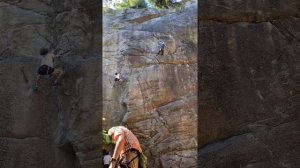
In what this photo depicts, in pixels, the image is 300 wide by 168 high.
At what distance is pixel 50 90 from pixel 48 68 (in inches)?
10.2

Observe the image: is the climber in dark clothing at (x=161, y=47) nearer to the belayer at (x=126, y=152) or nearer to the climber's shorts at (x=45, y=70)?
the belayer at (x=126, y=152)

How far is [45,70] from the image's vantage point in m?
3.84

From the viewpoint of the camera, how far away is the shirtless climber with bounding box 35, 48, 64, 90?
3789mm

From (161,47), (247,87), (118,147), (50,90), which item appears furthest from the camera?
(161,47)

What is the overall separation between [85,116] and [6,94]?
2.16ft

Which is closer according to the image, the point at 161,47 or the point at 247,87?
the point at 247,87

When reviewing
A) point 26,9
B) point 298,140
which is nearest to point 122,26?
point 26,9

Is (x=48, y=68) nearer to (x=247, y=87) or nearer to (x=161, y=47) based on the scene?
(x=247, y=87)

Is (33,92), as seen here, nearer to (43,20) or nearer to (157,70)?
(43,20)

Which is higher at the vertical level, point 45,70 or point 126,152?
point 45,70

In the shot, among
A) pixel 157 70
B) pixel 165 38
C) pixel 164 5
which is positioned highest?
pixel 164 5

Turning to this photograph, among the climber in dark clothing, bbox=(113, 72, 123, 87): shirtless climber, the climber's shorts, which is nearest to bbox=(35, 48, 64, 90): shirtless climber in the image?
the climber's shorts

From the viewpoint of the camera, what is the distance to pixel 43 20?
402cm

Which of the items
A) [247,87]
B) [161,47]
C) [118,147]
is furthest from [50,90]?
[161,47]
